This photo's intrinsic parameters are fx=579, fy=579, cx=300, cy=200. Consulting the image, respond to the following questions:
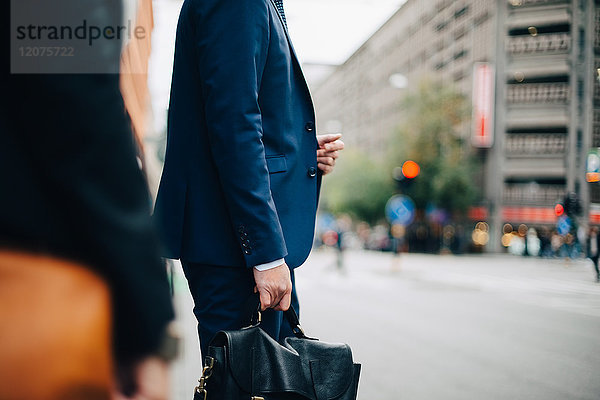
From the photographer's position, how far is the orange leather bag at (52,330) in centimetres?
86

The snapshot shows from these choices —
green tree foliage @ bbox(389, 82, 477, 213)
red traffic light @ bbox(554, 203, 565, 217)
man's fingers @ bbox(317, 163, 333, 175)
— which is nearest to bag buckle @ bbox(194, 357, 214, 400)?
man's fingers @ bbox(317, 163, 333, 175)

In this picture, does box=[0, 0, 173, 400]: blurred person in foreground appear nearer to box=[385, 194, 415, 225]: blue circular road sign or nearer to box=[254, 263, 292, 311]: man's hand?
box=[254, 263, 292, 311]: man's hand

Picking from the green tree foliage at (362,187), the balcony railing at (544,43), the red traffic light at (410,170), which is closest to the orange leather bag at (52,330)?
the balcony railing at (544,43)

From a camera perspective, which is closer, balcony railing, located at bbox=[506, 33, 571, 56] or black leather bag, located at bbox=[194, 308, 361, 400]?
black leather bag, located at bbox=[194, 308, 361, 400]

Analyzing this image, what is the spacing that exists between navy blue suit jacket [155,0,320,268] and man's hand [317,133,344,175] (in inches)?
7.0

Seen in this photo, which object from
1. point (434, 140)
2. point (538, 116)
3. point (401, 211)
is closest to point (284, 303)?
point (538, 116)

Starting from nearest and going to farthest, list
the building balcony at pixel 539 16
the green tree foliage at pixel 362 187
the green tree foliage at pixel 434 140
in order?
1. the building balcony at pixel 539 16
2. the green tree foliage at pixel 434 140
3. the green tree foliage at pixel 362 187

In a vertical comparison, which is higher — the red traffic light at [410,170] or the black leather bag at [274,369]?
the red traffic light at [410,170]

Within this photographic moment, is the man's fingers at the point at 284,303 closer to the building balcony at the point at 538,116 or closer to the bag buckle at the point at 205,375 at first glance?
the bag buckle at the point at 205,375

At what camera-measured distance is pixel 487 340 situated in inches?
186

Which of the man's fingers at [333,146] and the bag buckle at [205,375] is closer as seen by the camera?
the bag buckle at [205,375]

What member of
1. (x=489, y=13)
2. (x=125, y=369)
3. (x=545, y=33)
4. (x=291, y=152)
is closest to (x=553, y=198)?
(x=545, y=33)

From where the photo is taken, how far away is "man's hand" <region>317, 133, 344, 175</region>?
6.15 feet

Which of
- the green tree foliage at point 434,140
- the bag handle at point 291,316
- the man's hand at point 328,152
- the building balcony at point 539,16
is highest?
the green tree foliage at point 434,140
